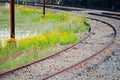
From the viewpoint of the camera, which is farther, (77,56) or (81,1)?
(81,1)

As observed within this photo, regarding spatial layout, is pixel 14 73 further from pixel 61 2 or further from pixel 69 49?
pixel 61 2

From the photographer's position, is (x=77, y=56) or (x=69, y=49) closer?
(x=77, y=56)

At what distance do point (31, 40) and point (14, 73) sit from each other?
633 centimetres

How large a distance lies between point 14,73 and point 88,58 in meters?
3.49

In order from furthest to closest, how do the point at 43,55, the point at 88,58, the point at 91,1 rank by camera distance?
the point at 91,1 → the point at 43,55 → the point at 88,58

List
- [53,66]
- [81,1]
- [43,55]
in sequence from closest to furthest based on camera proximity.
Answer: [53,66], [43,55], [81,1]

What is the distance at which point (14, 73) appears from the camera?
1019 cm

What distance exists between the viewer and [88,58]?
12312mm

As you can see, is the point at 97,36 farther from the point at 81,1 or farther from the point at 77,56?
the point at 81,1

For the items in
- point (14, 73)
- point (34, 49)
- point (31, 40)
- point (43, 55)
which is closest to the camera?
point (14, 73)

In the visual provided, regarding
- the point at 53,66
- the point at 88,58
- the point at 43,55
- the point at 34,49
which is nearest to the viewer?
the point at 53,66

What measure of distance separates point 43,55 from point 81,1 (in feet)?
141

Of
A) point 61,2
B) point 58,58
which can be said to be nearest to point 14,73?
point 58,58

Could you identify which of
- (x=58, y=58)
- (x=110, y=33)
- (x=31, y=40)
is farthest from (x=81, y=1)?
(x=58, y=58)
